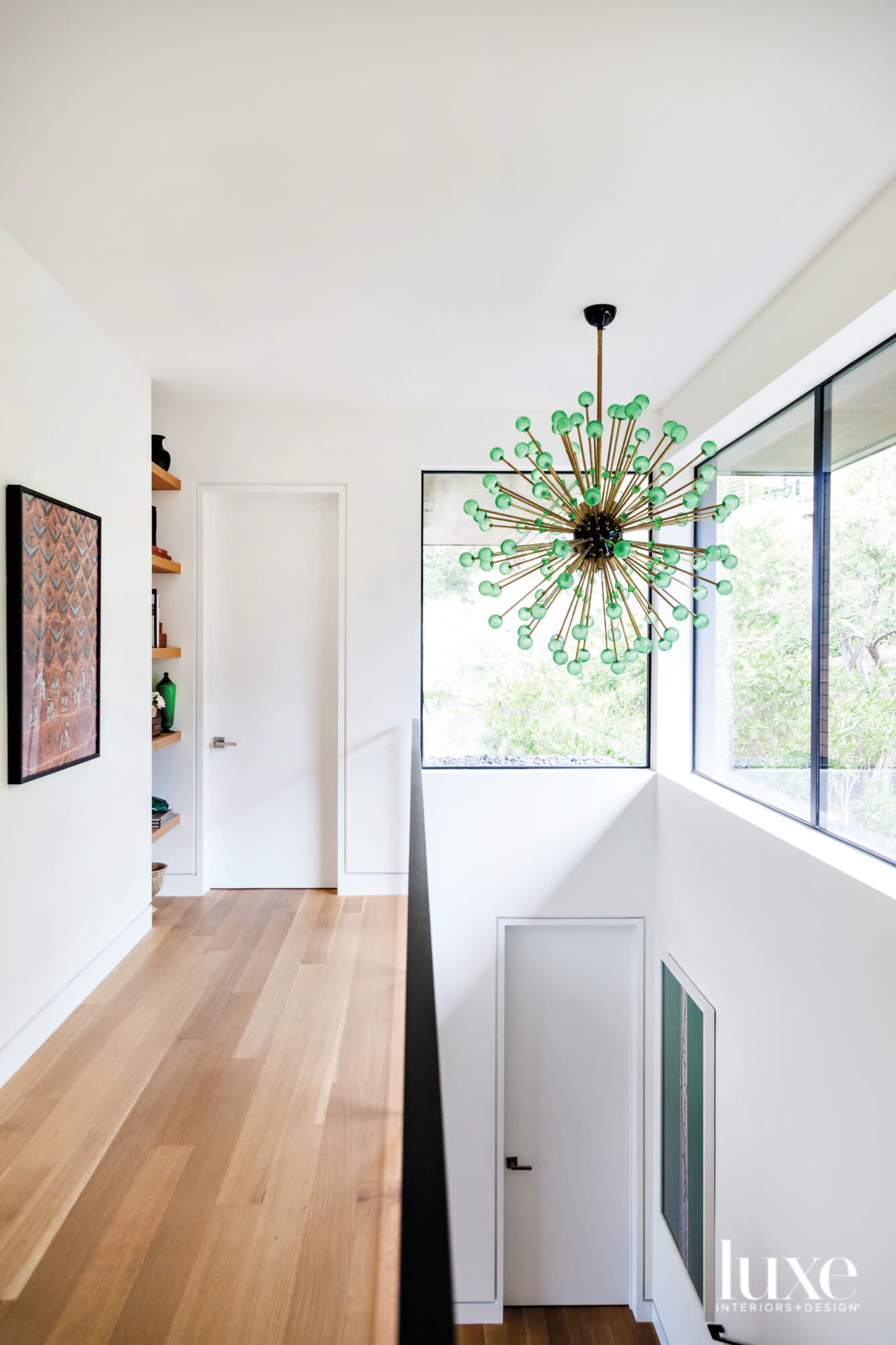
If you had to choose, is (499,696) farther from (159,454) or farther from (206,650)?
(159,454)

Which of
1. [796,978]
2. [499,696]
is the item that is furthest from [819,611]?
[499,696]

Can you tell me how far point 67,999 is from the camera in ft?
8.71

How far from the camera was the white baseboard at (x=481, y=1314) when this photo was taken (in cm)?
410

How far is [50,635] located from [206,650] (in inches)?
66.3

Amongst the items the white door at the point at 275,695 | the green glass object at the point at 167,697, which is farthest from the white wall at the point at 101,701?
the white door at the point at 275,695

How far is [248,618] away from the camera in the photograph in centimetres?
419

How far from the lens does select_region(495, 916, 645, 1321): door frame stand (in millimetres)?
4207

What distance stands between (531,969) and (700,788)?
152 centimetres

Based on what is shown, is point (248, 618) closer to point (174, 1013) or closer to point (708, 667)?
point (174, 1013)

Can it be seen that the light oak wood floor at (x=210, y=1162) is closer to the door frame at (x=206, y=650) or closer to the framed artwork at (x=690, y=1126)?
the door frame at (x=206, y=650)

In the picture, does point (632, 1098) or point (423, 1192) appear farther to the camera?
point (632, 1098)

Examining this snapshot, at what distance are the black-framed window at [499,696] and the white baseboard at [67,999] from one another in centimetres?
169

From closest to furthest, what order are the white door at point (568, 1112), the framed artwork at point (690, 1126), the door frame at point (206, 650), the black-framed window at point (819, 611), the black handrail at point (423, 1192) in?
the black handrail at point (423, 1192) → the black-framed window at point (819, 611) → the framed artwork at point (690, 1126) → the door frame at point (206, 650) → the white door at point (568, 1112)

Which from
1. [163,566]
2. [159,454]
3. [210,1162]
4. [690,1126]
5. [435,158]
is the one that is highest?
[435,158]
